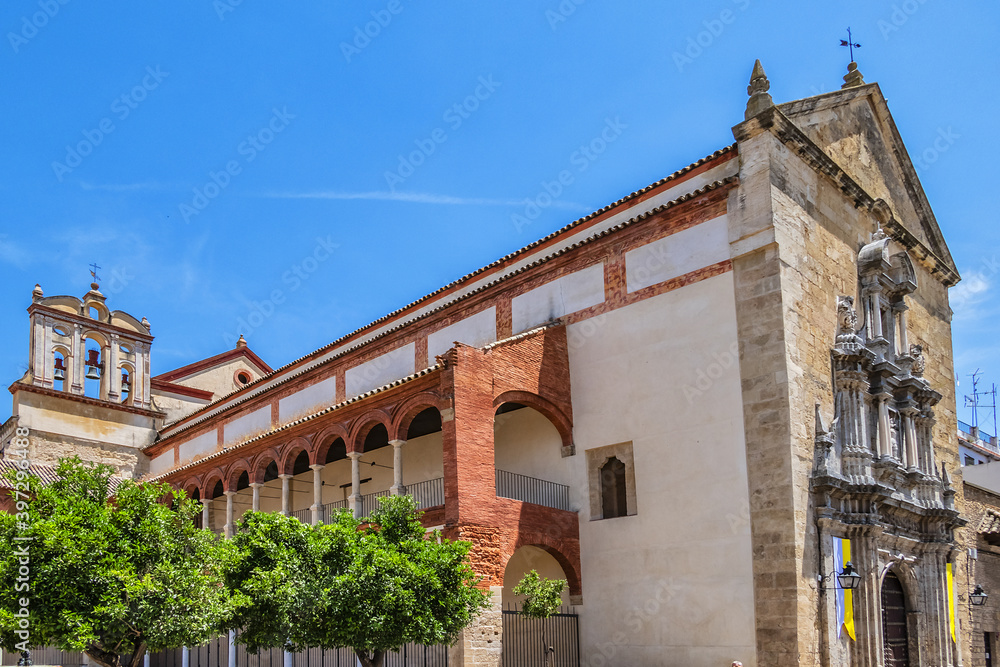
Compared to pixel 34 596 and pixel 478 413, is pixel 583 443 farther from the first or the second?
pixel 34 596

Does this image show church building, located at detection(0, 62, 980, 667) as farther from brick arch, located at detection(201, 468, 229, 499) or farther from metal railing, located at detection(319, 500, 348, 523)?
brick arch, located at detection(201, 468, 229, 499)

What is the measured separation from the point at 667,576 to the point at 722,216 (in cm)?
657

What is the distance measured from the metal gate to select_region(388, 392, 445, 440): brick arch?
397cm

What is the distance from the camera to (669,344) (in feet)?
55.0

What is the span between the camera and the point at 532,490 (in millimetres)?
18094

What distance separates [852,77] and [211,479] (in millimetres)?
19062

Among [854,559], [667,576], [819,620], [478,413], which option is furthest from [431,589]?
[854,559]

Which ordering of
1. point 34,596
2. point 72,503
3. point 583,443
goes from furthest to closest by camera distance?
point 583,443 → point 72,503 → point 34,596

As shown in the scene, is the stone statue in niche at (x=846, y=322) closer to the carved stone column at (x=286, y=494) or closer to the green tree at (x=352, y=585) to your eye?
the green tree at (x=352, y=585)

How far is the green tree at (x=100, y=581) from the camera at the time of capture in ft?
38.5

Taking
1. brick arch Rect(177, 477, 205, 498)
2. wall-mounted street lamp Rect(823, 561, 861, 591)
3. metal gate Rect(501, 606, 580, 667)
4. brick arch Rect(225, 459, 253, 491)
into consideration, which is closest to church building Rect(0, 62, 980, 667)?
wall-mounted street lamp Rect(823, 561, 861, 591)

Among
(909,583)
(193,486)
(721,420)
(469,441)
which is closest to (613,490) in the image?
(721,420)

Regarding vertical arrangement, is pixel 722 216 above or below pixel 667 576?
above

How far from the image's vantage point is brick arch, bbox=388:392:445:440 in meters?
16.9
